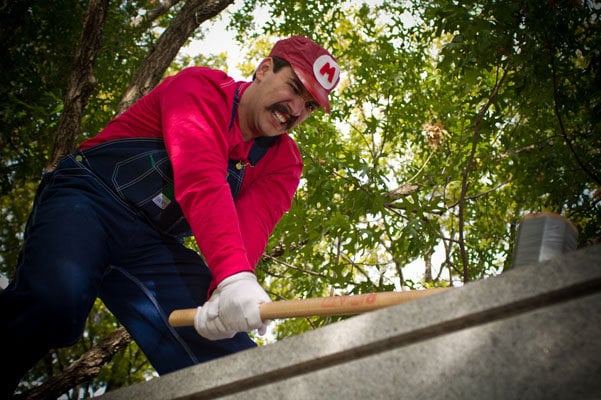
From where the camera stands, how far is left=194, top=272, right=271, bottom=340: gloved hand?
6.21 feet

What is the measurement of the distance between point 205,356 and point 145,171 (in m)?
0.85

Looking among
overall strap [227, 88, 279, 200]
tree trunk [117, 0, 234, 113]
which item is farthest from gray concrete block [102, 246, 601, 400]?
tree trunk [117, 0, 234, 113]

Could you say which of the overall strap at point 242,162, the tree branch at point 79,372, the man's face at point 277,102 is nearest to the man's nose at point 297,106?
the man's face at point 277,102

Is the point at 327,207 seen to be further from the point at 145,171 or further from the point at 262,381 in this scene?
the point at 262,381

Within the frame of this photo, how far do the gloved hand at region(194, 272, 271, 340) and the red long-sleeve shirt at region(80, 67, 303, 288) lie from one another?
58mm

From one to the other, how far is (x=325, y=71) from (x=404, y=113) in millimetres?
3527

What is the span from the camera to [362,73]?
5.97m

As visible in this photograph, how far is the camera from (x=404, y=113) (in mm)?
6023

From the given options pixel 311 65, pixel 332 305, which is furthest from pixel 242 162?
pixel 332 305

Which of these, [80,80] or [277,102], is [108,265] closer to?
[277,102]

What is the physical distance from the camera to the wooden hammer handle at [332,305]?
1.61 m

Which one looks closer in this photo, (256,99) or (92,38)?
(256,99)

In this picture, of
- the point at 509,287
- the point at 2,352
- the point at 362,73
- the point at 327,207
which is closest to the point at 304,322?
the point at 327,207

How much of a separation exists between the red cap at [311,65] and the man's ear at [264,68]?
0.15 ft
